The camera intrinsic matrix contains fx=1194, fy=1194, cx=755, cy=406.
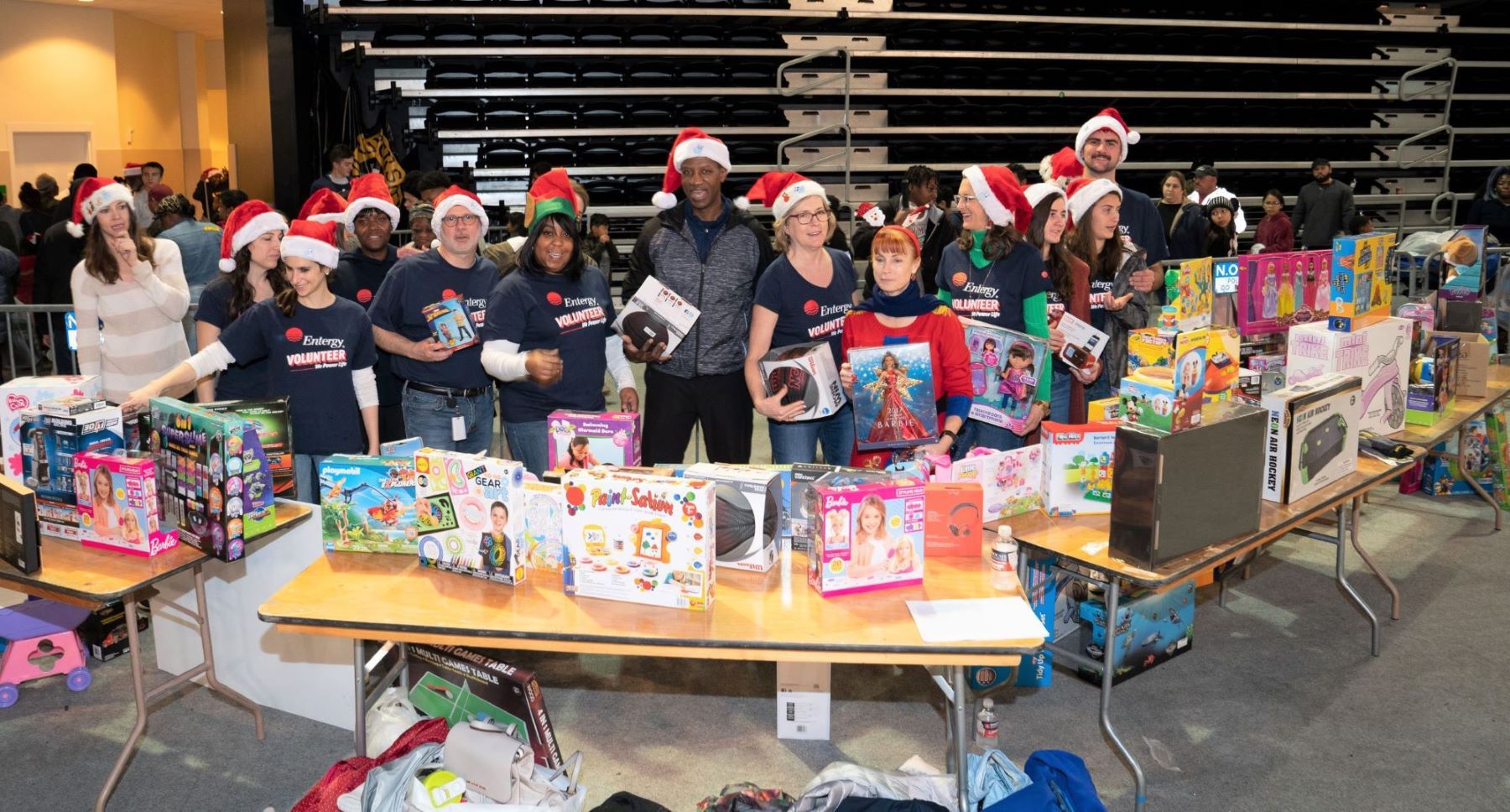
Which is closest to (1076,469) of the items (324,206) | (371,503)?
(371,503)

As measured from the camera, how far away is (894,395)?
368cm

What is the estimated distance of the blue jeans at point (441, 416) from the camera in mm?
4172

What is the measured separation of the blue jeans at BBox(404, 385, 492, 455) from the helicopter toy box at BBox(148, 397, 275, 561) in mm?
942

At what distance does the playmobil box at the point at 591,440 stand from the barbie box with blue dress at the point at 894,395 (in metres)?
0.83

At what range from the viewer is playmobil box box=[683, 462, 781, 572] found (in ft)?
9.56

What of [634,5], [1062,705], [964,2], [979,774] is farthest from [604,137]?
[979,774]

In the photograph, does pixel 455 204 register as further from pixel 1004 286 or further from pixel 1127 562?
pixel 1127 562

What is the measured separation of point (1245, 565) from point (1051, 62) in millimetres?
7907

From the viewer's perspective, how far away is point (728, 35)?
10.9m

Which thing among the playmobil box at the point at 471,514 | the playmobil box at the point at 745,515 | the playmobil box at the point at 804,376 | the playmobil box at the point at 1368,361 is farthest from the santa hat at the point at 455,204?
the playmobil box at the point at 1368,361

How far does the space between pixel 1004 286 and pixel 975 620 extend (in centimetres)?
178

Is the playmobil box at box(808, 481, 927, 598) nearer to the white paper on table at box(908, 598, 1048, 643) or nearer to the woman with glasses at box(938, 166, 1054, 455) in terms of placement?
the white paper on table at box(908, 598, 1048, 643)

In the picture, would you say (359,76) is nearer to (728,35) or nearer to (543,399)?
(728,35)

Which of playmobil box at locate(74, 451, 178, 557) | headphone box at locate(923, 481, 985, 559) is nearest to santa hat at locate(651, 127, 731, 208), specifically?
headphone box at locate(923, 481, 985, 559)
